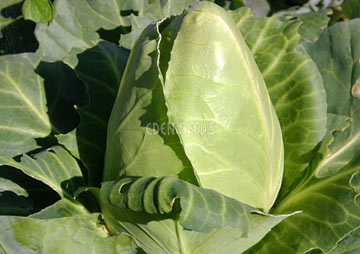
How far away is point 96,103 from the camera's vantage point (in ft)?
5.67

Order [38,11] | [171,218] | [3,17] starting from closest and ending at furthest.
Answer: [171,218], [38,11], [3,17]

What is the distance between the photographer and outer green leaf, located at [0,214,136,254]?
1.32 metres

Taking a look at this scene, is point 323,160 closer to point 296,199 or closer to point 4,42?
point 296,199

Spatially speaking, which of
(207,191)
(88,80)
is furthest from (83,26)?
(207,191)

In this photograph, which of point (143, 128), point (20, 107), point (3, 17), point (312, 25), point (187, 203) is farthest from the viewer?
point (312, 25)

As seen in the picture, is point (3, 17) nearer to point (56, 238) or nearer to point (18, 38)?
point (18, 38)

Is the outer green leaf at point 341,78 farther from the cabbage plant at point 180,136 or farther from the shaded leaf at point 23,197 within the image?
the shaded leaf at point 23,197

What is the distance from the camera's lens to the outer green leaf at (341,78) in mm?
1758

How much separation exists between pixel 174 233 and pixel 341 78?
1.05m

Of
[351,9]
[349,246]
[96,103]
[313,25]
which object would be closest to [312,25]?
[313,25]

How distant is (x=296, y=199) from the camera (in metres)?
1.66

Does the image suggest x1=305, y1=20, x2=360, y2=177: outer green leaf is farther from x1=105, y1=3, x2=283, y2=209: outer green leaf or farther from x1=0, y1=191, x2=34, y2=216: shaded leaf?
x1=0, y1=191, x2=34, y2=216: shaded leaf

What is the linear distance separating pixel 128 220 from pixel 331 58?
1.15 meters

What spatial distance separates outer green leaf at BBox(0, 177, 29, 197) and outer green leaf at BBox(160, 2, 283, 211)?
0.66m
